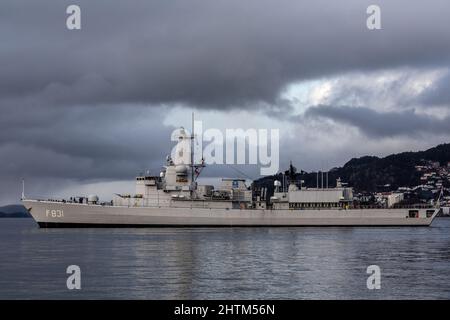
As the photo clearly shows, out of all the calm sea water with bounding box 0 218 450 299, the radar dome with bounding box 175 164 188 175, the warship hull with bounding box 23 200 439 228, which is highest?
the radar dome with bounding box 175 164 188 175

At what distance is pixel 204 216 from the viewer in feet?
271

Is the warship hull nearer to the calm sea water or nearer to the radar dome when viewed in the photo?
the radar dome

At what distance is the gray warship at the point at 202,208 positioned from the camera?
80.8 m

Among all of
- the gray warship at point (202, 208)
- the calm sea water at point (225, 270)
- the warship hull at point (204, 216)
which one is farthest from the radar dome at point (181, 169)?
the calm sea water at point (225, 270)

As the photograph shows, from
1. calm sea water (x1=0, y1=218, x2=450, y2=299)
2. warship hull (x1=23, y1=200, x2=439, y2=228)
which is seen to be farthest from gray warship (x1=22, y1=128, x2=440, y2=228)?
calm sea water (x1=0, y1=218, x2=450, y2=299)

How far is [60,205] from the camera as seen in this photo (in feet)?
263

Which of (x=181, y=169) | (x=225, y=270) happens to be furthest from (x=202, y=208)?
(x=225, y=270)

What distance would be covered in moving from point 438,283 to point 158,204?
180 feet

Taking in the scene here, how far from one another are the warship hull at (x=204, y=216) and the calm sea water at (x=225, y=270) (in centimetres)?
2670

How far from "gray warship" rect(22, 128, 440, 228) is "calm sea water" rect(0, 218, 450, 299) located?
1063 inches

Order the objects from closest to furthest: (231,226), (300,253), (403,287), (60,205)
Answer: (403,287) < (300,253) < (60,205) < (231,226)

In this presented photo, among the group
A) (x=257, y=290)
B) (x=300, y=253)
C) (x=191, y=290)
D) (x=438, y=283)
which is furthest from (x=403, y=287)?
(x=300, y=253)

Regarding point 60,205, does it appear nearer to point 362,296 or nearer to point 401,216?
point 401,216

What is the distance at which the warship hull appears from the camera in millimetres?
80438
